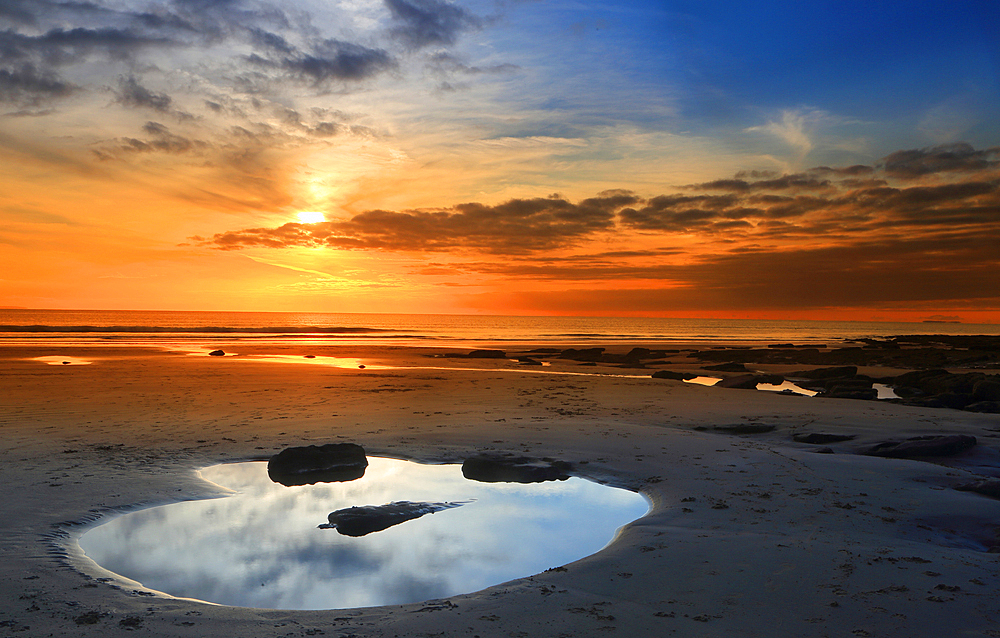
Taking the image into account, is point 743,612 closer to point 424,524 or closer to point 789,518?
point 789,518

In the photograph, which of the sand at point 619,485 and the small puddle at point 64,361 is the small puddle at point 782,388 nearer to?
the sand at point 619,485

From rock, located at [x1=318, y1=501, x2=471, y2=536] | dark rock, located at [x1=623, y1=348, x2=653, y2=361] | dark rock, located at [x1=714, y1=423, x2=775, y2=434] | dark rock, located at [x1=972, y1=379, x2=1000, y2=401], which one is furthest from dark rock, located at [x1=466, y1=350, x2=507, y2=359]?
rock, located at [x1=318, y1=501, x2=471, y2=536]

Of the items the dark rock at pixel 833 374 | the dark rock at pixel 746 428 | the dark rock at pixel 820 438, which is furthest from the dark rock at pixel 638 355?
the dark rock at pixel 820 438

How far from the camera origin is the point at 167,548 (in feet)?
19.4

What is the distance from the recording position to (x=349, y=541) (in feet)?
20.7

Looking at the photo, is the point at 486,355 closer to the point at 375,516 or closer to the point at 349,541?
the point at 375,516

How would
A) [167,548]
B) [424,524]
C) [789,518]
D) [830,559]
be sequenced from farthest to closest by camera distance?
[424,524] < [789,518] < [167,548] < [830,559]

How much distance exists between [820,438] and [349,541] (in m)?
9.46

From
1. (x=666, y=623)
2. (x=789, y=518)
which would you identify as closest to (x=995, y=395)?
(x=789, y=518)

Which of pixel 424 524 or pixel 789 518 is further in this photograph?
pixel 424 524

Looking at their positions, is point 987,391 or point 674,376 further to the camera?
point 674,376

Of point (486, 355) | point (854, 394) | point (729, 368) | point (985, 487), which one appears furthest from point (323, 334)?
point (985, 487)

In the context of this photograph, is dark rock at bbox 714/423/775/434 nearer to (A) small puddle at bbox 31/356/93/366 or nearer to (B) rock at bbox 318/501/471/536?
(B) rock at bbox 318/501/471/536

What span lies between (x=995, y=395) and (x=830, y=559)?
15.2m
